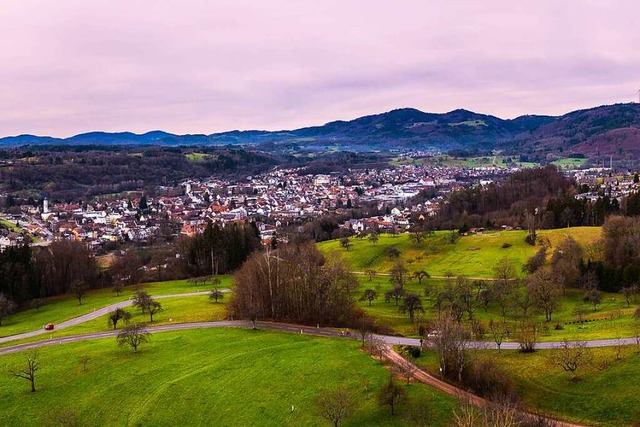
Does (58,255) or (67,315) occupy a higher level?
(58,255)

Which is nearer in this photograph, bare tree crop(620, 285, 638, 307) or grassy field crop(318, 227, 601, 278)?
bare tree crop(620, 285, 638, 307)

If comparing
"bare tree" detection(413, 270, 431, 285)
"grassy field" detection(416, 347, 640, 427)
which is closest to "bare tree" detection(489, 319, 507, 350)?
"grassy field" detection(416, 347, 640, 427)

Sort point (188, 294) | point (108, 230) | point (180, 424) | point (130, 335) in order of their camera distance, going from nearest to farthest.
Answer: point (180, 424)
point (130, 335)
point (188, 294)
point (108, 230)

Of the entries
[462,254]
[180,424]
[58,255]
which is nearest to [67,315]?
[58,255]

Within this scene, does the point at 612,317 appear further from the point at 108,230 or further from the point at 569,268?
the point at 108,230

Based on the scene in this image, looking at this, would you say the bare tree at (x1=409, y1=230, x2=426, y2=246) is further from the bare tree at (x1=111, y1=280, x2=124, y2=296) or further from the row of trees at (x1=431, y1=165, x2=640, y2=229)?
the bare tree at (x1=111, y1=280, x2=124, y2=296)

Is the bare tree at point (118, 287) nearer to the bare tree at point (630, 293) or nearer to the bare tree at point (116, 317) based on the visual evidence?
the bare tree at point (116, 317)

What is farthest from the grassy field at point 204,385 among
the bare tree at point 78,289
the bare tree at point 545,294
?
the bare tree at point 78,289
